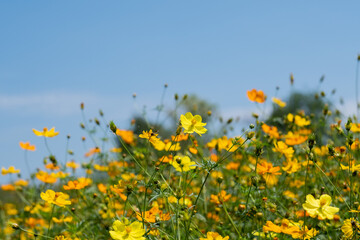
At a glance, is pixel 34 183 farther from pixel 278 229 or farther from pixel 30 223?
pixel 278 229

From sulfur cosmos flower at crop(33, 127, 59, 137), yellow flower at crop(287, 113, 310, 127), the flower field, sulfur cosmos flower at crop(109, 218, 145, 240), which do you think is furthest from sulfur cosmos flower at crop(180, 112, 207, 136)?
yellow flower at crop(287, 113, 310, 127)

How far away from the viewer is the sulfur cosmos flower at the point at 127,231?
1.23 m

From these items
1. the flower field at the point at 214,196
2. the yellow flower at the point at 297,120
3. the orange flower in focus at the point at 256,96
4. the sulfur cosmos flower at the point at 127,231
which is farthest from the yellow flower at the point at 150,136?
the yellow flower at the point at 297,120

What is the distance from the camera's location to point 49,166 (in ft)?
9.73

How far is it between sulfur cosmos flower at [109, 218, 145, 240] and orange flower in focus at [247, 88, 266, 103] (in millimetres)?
1531

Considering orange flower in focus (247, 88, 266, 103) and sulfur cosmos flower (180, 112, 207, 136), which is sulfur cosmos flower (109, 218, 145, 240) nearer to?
sulfur cosmos flower (180, 112, 207, 136)

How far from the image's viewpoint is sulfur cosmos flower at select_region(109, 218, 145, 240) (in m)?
1.23

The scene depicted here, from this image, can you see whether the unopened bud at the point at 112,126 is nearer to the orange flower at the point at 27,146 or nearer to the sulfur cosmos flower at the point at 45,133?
the sulfur cosmos flower at the point at 45,133

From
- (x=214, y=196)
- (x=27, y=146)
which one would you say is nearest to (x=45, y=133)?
(x=27, y=146)

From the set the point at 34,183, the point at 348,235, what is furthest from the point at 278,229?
the point at 34,183

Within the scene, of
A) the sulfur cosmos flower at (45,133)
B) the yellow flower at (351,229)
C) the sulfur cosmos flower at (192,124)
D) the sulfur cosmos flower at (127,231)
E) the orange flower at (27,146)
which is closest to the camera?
the sulfur cosmos flower at (127,231)

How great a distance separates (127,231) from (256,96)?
1614 mm

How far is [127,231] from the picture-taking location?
1.24m

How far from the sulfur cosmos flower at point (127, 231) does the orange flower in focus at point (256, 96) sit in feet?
5.02
